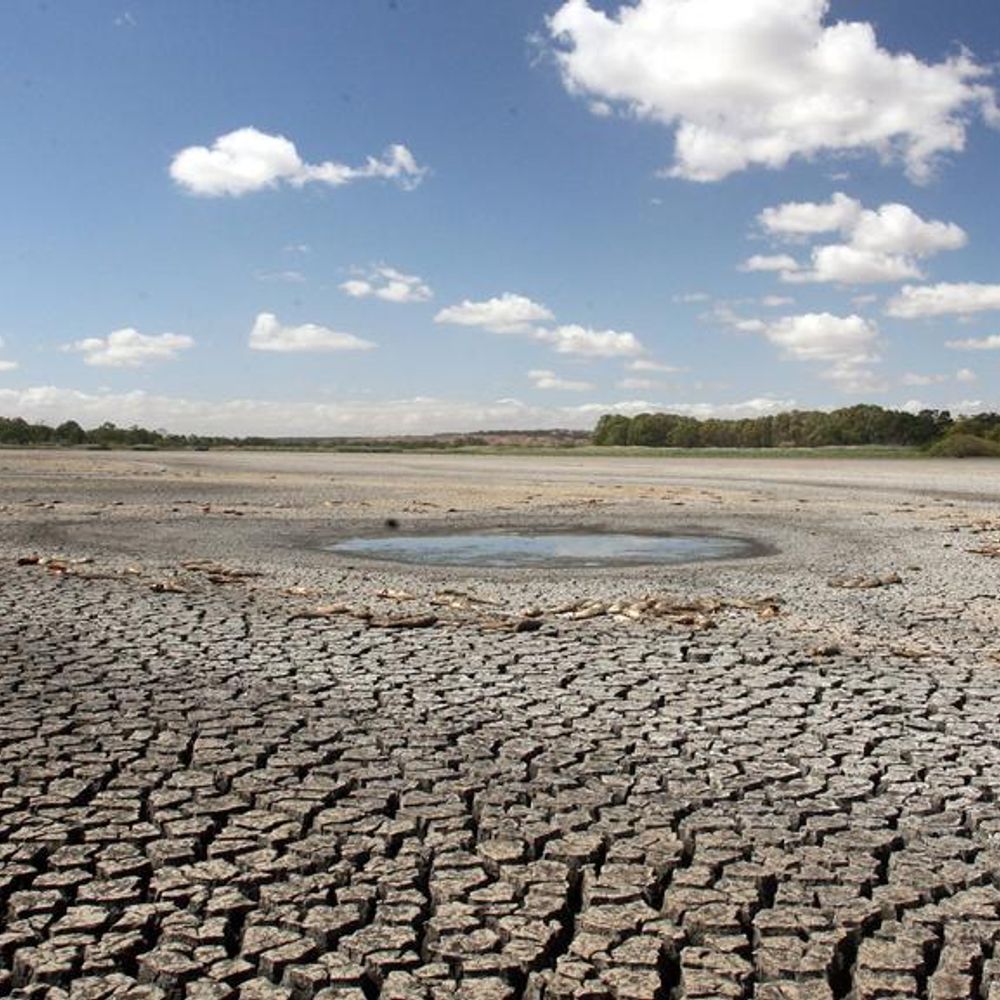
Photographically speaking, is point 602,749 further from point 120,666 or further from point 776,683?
point 120,666

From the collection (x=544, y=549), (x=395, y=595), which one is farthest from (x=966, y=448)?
(x=395, y=595)

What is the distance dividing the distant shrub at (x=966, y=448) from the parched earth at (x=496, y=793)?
183 ft

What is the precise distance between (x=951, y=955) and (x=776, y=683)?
3528 mm

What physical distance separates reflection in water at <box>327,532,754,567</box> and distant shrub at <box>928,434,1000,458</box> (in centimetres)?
4989

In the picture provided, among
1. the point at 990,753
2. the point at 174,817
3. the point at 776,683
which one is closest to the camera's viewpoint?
the point at 174,817

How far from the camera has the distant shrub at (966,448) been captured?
6191 centimetres

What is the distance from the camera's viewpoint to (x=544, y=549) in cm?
1620

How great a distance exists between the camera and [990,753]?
5.39m

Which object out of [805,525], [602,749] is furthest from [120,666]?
[805,525]

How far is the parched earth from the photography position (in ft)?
10.9

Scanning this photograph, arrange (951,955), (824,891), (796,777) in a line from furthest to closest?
(796,777), (824,891), (951,955)

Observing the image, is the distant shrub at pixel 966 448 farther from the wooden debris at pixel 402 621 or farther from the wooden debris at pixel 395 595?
the wooden debris at pixel 402 621

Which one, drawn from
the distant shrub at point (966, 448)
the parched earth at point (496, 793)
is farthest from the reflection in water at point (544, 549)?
the distant shrub at point (966, 448)

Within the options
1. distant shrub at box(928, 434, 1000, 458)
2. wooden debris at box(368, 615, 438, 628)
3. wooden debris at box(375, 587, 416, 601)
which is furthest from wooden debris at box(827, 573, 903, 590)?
distant shrub at box(928, 434, 1000, 458)
